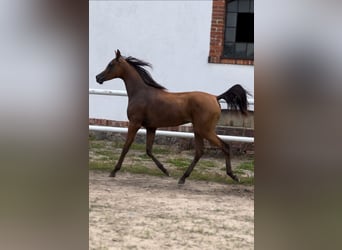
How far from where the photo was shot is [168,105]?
3322 mm

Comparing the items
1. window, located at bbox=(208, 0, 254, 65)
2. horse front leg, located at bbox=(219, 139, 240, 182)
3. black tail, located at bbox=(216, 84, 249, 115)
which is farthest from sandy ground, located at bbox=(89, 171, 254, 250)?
window, located at bbox=(208, 0, 254, 65)

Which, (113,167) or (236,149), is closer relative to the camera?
(113,167)

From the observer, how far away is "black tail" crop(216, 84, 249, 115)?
3.19 m

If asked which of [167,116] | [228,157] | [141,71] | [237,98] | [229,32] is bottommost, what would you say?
[228,157]

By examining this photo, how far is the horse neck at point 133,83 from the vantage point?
338cm

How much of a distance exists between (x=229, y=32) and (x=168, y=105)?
1498 millimetres

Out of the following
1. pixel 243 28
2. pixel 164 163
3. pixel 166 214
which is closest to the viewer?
pixel 166 214

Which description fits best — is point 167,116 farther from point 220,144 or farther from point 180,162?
point 180,162

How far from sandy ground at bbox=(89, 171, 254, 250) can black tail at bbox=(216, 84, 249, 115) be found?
0.57 metres

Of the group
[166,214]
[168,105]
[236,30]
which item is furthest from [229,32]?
[166,214]
